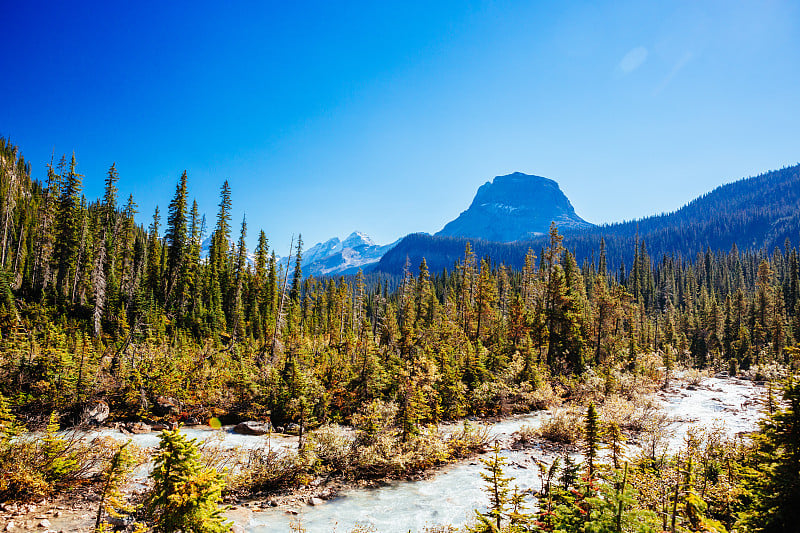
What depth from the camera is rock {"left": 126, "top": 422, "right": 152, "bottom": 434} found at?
72.3 feet

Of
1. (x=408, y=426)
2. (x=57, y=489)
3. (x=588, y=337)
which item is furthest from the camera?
(x=588, y=337)

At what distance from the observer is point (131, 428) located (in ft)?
72.9

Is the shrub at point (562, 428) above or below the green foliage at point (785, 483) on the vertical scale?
below

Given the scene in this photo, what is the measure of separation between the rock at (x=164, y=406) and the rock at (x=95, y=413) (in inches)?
98.4

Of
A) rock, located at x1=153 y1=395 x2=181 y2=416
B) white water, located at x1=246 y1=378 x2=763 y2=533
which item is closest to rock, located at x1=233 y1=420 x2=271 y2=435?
rock, located at x1=153 y1=395 x2=181 y2=416

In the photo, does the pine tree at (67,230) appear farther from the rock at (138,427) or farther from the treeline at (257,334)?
the rock at (138,427)

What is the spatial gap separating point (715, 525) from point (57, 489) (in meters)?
18.5

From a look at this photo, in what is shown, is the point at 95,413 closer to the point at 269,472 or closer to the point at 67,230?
the point at 269,472

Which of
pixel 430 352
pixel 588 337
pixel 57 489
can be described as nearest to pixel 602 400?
pixel 588 337

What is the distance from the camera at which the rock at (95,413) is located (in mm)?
21609

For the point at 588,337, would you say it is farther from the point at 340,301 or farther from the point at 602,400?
the point at 340,301

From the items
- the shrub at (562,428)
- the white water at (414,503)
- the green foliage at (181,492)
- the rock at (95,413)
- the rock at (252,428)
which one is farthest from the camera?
the rock at (252,428)

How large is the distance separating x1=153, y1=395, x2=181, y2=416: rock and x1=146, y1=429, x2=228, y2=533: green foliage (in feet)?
69.7

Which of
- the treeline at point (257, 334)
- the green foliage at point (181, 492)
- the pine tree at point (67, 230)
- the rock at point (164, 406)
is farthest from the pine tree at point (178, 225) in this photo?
the green foliage at point (181, 492)
